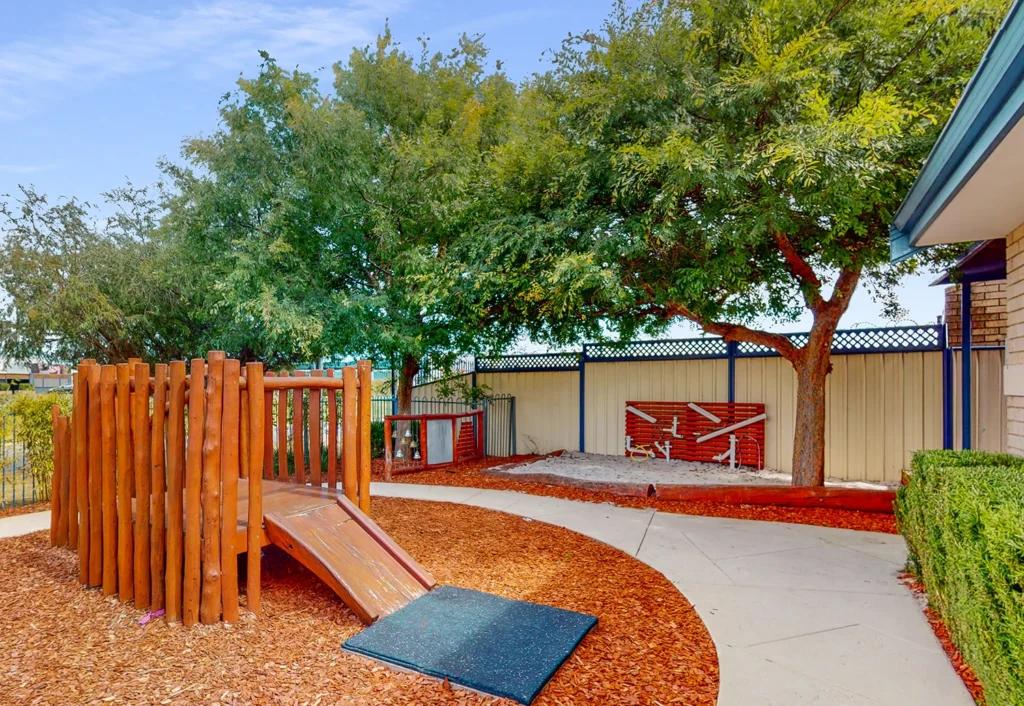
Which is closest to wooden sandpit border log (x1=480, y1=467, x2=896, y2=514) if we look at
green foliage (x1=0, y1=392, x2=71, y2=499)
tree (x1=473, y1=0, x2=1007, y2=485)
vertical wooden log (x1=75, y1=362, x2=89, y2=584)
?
tree (x1=473, y1=0, x2=1007, y2=485)

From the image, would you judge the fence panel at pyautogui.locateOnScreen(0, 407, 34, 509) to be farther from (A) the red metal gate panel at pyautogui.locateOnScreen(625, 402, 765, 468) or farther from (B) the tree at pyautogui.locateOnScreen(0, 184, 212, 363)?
(A) the red metal gate panel at pyautogui.locateOnScreen(625, 402, 765, 468)

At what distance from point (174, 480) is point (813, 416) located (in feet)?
20.8

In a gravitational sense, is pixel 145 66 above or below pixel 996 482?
above

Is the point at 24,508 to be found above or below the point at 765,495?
below

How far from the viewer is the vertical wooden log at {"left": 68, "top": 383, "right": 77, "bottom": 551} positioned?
3.68m

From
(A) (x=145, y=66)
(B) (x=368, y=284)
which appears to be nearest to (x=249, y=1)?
(A) (x=145, y=66)

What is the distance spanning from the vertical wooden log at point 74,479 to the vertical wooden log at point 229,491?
1567 millimetres

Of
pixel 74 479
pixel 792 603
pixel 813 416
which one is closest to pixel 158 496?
pixel 74 479

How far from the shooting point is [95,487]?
11.5 feet

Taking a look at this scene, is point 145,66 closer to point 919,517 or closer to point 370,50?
point 370,50

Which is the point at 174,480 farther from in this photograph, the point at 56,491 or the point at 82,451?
the point at 56,491

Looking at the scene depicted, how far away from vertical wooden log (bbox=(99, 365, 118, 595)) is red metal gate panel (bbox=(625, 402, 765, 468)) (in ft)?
23.1

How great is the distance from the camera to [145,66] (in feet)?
22.3

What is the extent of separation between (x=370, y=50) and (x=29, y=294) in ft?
27.5
